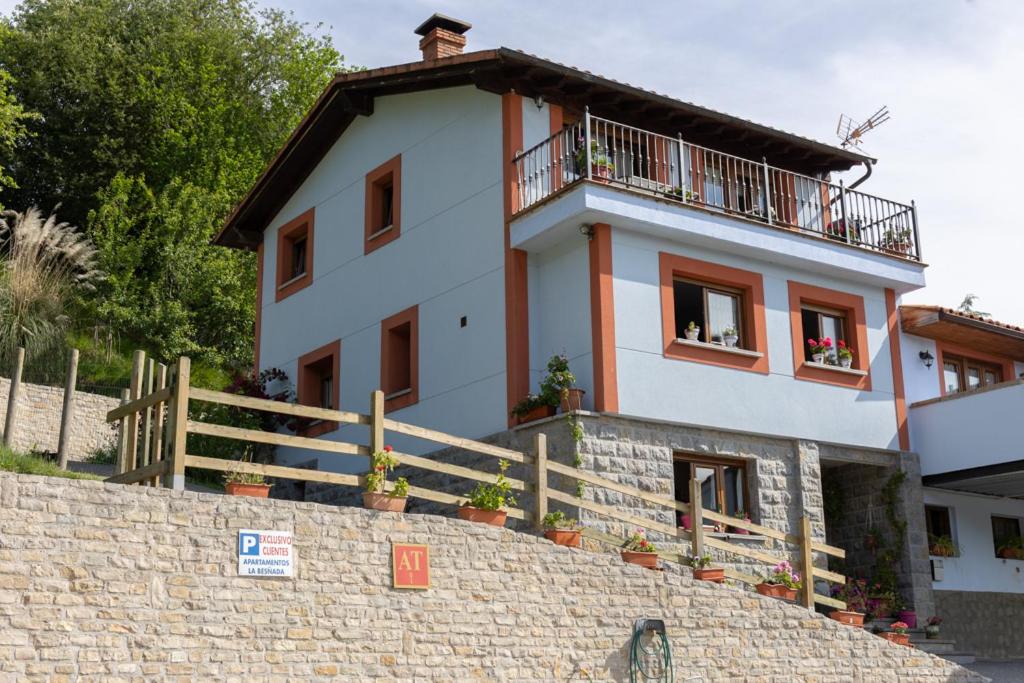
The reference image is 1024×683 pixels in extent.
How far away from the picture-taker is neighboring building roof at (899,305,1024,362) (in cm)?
1916

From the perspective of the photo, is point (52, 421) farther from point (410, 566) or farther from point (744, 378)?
point (410, 566)

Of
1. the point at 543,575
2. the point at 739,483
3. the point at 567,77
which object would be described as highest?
the point at 567,77

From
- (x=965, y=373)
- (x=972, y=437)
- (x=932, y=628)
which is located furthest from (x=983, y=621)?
(x=965, y=373)

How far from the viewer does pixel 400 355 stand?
19281 millimetres

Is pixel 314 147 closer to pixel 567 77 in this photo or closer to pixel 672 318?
pixel 567 77

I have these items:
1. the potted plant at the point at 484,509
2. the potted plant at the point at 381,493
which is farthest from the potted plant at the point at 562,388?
the potted plant at the point at 381,493

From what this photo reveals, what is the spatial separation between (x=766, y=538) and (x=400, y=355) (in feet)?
21.0

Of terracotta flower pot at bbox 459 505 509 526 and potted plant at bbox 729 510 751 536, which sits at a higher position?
potted plant at bbox 729 510 751 536

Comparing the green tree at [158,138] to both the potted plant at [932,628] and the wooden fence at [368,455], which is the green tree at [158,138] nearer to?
the wooden fence at [368,455]

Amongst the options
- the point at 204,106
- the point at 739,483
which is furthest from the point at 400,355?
the point at 204,106

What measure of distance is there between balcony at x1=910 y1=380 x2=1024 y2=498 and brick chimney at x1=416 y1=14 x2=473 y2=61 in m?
9.53

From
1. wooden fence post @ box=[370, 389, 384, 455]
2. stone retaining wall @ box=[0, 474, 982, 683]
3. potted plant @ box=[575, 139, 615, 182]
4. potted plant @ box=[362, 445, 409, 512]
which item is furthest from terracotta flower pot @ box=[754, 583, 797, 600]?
potted plant @ box=[575, 139, 615, 182]

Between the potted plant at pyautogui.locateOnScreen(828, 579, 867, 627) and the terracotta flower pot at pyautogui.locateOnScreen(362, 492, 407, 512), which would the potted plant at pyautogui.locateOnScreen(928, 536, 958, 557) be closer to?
the potted plant at pyautogui.locateOnScreen(828, 579, 867, 627)

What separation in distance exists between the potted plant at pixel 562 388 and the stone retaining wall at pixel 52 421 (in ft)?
35.4
